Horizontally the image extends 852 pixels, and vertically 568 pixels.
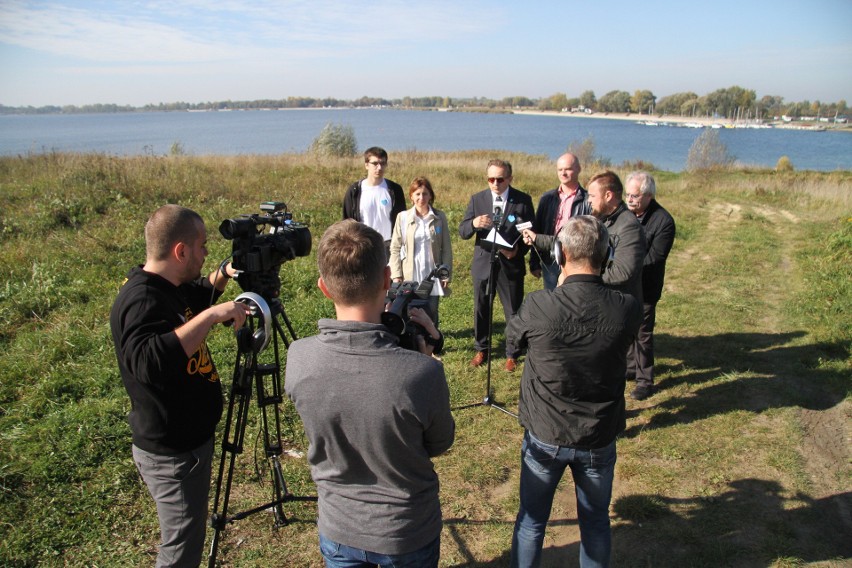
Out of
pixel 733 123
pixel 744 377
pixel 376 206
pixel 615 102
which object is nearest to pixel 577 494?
pixel 744 377

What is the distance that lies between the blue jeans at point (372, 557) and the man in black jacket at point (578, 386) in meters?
0.77

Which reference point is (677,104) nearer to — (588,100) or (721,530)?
(588,100)

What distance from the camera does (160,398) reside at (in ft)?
7.23

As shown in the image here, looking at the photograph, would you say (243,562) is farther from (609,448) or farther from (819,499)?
(819,499)

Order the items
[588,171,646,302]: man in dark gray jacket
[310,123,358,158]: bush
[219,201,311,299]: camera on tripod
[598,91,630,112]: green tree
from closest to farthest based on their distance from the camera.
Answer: [219,201,311,299]: camera on tripod → [588,171,646,302]: man in dark gray jacket → [310,123,358,158]: bush → [598,91,630,112]: green tree

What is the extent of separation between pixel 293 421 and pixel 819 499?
12.3ft

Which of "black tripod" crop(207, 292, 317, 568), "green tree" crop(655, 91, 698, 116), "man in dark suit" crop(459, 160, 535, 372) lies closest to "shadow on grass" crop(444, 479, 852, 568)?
"black tripod" crop(207, 292, 317, 568)

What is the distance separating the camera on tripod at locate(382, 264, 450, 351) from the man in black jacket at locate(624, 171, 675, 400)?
3238 mm

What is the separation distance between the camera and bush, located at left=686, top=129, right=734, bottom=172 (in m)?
26.8

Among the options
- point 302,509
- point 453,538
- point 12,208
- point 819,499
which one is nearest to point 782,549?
point 819,499

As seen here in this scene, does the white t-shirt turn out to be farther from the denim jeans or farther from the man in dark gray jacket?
the denim jeans

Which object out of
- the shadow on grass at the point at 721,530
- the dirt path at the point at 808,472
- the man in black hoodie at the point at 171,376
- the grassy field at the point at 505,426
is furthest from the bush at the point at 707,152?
the man in black hoodie at the point at 171,376

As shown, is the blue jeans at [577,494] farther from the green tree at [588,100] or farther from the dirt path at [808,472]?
the green tree at [588,100]

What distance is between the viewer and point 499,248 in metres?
4.98
